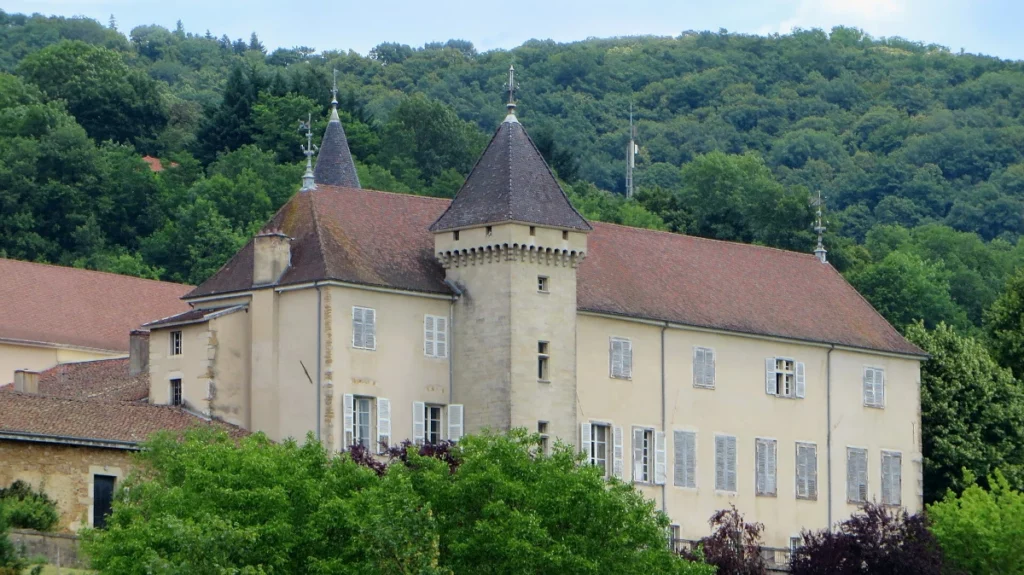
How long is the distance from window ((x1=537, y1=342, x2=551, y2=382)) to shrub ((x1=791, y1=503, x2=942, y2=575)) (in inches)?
350

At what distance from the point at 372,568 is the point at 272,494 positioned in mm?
2999

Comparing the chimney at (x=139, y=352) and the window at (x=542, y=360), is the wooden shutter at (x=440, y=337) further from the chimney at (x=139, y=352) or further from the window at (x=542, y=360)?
the chimney at (x=139, y=352)

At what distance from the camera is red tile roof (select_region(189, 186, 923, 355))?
65125 mm

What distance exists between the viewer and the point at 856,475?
241 ft

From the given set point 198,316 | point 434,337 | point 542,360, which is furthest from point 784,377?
point 198,316

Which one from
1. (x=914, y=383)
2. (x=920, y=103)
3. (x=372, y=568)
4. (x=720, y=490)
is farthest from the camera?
(x=920, y=103)

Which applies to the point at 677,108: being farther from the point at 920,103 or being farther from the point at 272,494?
the point at 272,494

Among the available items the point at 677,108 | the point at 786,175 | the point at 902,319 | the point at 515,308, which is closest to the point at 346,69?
the point at 677,108

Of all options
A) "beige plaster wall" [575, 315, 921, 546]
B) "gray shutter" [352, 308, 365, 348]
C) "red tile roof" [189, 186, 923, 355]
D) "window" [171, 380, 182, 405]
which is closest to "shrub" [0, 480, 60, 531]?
"window" [171, 380, 182, 405]

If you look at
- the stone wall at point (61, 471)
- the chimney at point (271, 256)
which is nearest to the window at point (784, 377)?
the chimney at point (271, 256)

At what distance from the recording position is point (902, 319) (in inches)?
4131

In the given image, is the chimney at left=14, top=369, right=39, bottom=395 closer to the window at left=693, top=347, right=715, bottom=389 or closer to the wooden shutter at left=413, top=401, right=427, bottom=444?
the wooden shutter at left=413, top=401, right=427, bottom=444

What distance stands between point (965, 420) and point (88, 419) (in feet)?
95.0

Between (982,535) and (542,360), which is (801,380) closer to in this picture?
(982,535)
